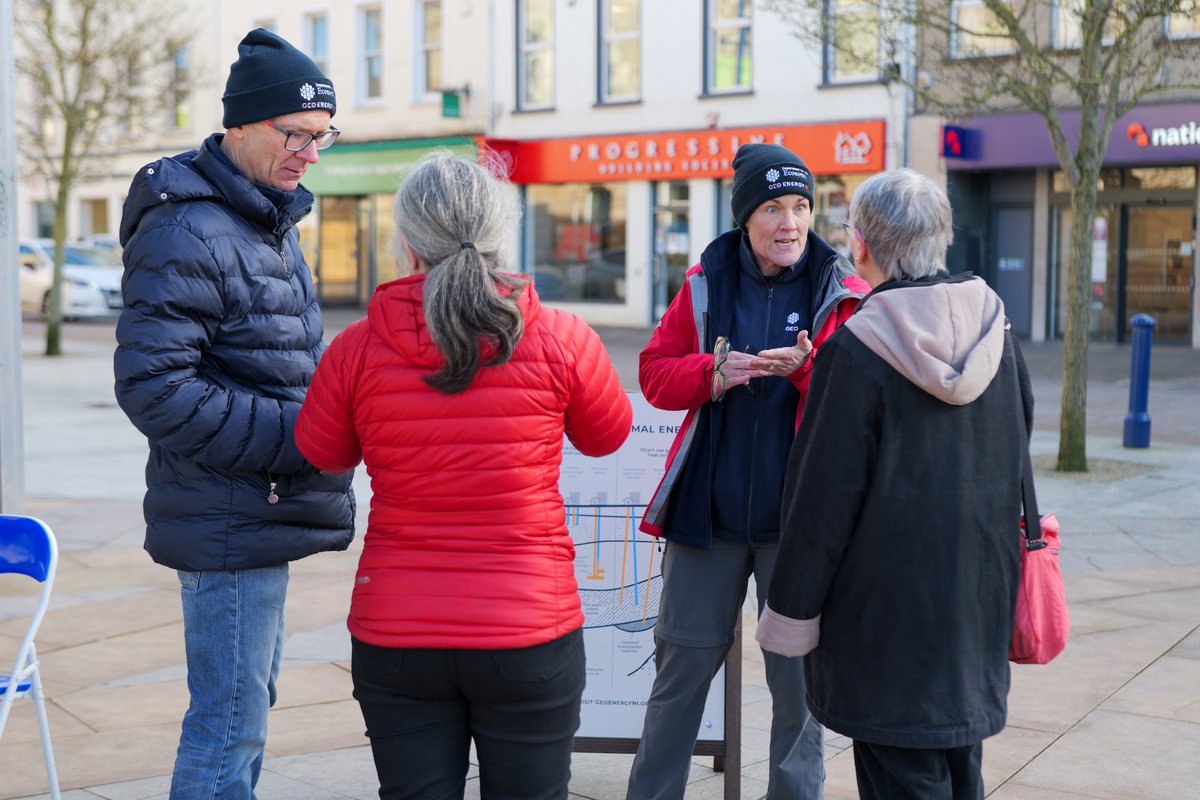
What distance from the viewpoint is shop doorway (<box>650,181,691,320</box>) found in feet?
76.2

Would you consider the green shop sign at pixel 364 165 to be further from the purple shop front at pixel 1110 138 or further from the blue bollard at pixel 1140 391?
the blue bollard at pixel 1140 391

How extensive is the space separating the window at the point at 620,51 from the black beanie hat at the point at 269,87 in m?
21.1

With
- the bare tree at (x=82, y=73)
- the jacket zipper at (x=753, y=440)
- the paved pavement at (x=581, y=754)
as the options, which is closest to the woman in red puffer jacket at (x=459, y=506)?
the jacket zipper at (x=753, y=440)

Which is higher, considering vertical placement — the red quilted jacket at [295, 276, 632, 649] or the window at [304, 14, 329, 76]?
the window at [304, 14, 329, 76]

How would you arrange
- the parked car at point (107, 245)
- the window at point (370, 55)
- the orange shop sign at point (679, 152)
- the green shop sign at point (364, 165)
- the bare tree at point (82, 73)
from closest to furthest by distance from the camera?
the bare tree at point (82, 73)
the orange shop sign at point (679, 152)
the parked car at point (107, 245)
the green shop sign at point (364, 165)
the window at point (370, 55)

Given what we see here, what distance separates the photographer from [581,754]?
452 cm

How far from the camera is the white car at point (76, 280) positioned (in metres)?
24.9

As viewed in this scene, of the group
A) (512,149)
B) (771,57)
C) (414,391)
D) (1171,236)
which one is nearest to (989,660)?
(414,391)

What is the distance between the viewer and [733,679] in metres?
3.86

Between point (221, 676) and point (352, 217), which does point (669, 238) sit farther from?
point (221, 676)

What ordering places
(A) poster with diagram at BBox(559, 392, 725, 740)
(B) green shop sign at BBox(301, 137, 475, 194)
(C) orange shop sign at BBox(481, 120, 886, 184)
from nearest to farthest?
(A) poster with diagram at BBox(559, 392, 725, 740), (C) orange shop sign at BBox(481, 120, 886, 184), (B) green shop sign at BBox(301, 137, 475, 194)

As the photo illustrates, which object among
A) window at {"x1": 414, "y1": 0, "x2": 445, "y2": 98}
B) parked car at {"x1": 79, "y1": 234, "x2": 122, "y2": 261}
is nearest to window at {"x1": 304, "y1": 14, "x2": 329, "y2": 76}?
window at {"x1": 414, "y1": 0, "x2": 445, "y2": 98}

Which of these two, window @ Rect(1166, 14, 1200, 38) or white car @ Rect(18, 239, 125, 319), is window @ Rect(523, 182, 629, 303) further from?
window @ Rect(1166, 14, 1200, 38)

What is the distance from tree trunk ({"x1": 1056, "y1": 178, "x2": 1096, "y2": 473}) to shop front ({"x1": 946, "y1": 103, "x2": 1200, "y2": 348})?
325 inches
